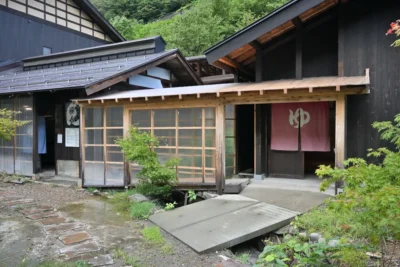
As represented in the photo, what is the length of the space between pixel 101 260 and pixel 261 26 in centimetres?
583

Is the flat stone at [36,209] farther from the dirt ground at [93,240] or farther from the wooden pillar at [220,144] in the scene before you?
the wooden pillar at [220,144]

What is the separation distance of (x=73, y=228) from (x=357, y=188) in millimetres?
4873

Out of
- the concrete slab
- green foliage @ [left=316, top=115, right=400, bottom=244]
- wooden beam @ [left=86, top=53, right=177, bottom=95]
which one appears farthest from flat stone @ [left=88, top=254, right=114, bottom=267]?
wooden beam @ [left=86, top=53, right=177, bottom=95]

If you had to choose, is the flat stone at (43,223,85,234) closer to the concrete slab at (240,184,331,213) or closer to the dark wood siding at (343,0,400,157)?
the concrete slab at (240,184,331,213)

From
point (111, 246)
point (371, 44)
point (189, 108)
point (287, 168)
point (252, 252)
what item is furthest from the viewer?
point (287, 168)

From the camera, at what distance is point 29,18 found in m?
14.9

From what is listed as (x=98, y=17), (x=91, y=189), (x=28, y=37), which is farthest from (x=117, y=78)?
(x=98, y=17)

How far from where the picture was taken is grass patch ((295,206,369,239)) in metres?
4.05

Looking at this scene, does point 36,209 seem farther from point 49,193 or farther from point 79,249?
point 79,249

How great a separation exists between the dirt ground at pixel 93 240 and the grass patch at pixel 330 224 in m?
1.65

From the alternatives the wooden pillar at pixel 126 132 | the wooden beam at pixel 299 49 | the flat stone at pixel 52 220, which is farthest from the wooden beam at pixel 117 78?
the wooden beam at pixel 299 49

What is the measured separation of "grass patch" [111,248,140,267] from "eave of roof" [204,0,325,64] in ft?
16.4

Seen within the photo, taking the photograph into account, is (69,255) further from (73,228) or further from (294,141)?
(294,141)

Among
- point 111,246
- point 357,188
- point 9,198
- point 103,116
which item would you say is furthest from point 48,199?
point 357,188
